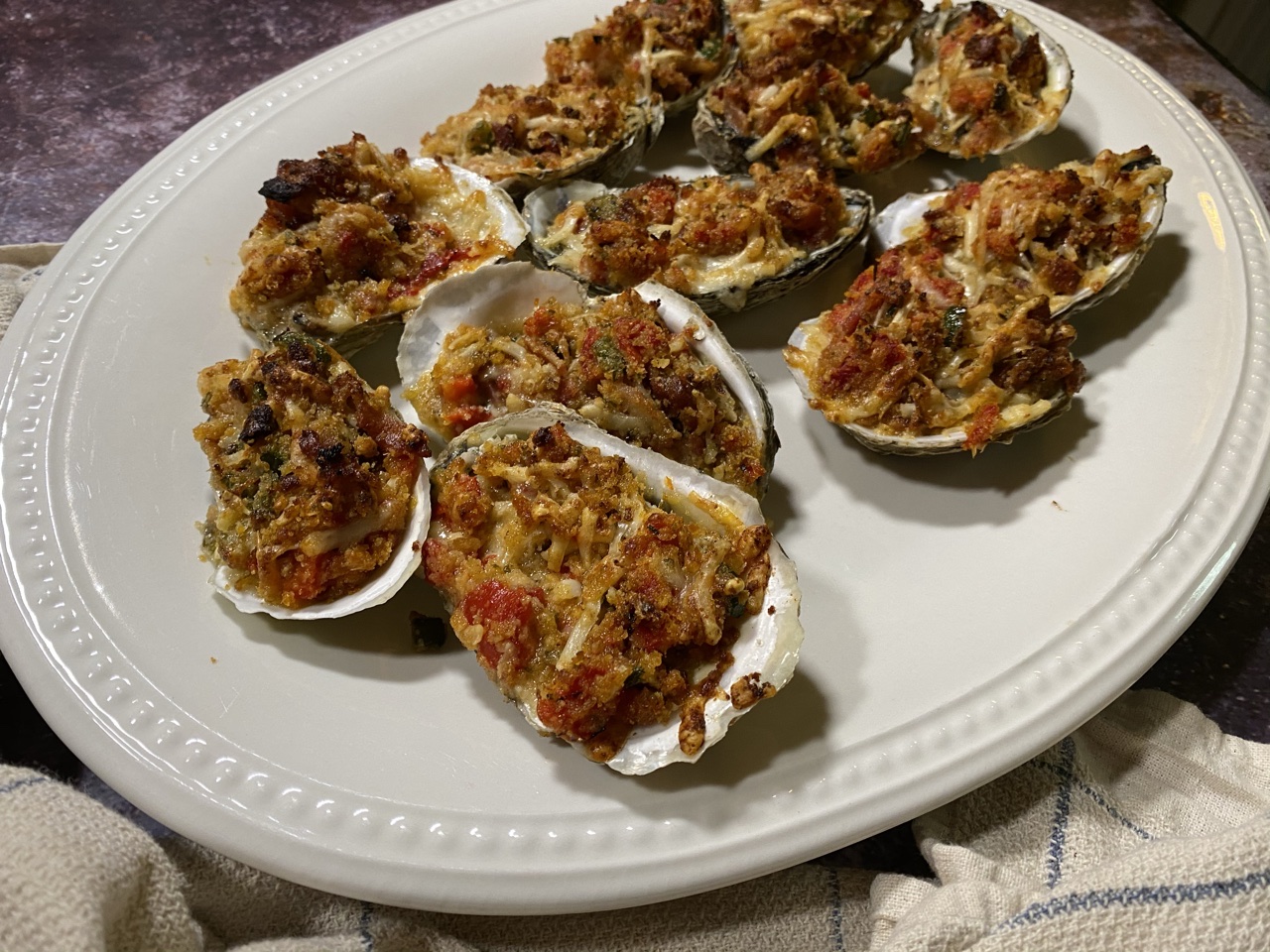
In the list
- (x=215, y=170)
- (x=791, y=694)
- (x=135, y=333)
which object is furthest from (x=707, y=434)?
(x=215, y=170)

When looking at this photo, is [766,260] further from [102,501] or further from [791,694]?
[102,501]

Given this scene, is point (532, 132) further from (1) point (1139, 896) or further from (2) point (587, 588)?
(1) point (1139, 896)

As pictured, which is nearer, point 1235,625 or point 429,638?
point 429,638

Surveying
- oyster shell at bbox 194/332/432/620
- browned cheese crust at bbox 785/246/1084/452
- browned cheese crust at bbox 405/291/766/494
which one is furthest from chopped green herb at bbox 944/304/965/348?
oyster shell at bbox 194/332/432/620

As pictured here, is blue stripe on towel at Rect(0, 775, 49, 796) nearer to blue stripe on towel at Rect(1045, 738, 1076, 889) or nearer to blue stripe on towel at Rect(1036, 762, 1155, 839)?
blue stripe on towel at Rect(1045, 738, 1076, 889)

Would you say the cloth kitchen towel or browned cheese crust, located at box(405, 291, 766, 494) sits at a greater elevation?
browned cheese crust, located at box(405, 291, 766, 494)

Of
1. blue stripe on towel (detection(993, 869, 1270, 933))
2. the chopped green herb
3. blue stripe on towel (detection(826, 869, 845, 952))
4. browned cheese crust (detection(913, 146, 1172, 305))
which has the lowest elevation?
blue stripe on towel (detection(826, 869, 845, 952))

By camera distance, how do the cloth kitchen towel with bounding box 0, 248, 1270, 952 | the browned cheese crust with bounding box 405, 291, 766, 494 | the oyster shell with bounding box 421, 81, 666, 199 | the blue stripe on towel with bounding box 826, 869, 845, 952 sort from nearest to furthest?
the cloth kitchen towel with bounding box 0, 248, 1270, 952, the blue stripe on towel with bounding box 826, 869, 845, 952, the browned cheese crust with bounding box 405, 291, 766, 494, the oyster shell with bounding box 421, 81, 666, 199
